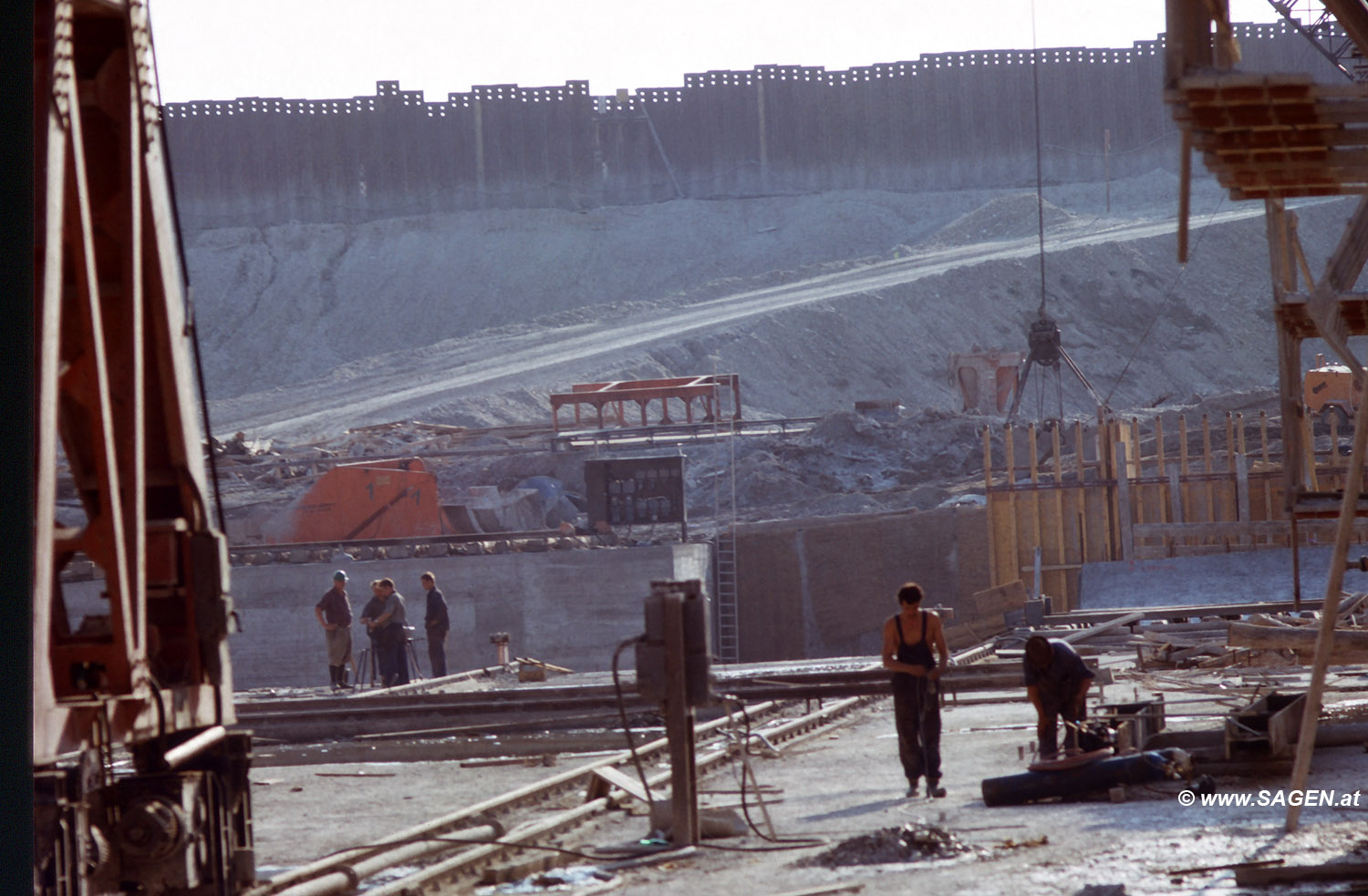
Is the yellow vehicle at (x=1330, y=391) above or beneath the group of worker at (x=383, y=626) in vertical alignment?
above

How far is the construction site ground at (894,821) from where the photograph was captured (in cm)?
752

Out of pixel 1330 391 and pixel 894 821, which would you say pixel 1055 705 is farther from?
pixel 1330 391

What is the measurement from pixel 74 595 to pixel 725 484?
16.8 metres

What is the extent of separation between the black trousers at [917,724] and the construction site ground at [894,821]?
0.23 meters

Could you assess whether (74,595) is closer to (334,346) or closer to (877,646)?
(877,646)

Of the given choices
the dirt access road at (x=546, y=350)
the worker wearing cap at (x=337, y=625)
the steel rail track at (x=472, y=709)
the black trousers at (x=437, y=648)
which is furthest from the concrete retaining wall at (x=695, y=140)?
the steel rail track at (x=472, y=709)

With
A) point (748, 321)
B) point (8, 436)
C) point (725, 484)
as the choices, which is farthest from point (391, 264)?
point (8, 436)

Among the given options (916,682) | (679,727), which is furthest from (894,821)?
(679,727)

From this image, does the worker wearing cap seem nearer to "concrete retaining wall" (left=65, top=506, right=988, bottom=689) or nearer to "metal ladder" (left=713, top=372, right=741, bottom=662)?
"concrete retaining wall" (left=65, top=506, right=988, bottom=689)

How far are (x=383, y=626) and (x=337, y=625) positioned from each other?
71 cm

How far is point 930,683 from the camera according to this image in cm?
1028

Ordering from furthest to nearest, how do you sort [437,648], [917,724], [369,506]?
[369,506] → [437,648] → [917,724]

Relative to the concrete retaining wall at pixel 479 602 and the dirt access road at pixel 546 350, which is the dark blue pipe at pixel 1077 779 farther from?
the dirt access road at pixel 546 350

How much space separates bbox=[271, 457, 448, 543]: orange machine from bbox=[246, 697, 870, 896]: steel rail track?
1774 cm
